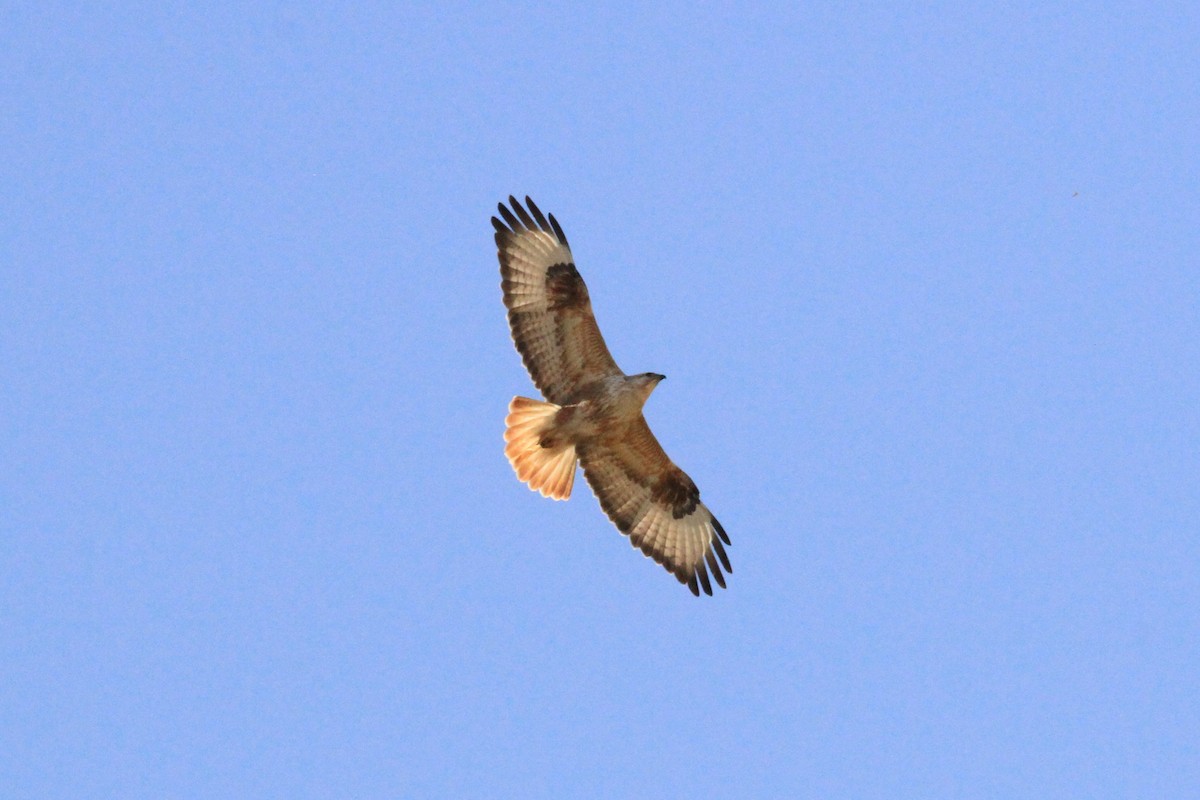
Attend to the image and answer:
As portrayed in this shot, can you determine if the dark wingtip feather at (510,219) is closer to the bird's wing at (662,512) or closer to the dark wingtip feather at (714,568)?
the bird's wing at (662,512)

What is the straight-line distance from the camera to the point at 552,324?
12680 mm

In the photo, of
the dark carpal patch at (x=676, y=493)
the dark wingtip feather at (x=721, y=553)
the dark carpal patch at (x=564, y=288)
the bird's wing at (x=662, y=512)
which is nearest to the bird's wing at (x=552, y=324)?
the dark carpal patch at (x=564, y=288)

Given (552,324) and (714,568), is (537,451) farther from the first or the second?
(714,568)

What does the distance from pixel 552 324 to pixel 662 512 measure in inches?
79.0

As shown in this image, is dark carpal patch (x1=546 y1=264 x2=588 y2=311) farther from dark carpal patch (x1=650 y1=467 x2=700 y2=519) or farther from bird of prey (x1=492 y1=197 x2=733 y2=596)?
dark carpal patch (x1=650 y1=467 x2=700 y2=519)

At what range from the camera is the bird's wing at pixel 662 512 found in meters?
13.3

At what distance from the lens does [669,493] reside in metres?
13.5

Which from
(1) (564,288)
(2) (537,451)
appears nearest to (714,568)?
(2) (537,451)

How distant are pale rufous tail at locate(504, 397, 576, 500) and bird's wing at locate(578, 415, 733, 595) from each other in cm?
43

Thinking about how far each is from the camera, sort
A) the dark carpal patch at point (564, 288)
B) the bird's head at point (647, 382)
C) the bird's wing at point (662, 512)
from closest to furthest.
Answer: the bird's head at point (647, 382) → the dark carpal patch at point (564, 288) → the bird's wing at point (662, 512)

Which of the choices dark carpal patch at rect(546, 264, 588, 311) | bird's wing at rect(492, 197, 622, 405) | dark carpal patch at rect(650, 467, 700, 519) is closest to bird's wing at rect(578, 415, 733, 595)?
dark carpal patch at rect(650, 467, 700, 519)

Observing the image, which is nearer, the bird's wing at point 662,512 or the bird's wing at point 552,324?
the bird's wing at point 552,324

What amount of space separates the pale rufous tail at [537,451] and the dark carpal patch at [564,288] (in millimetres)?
815

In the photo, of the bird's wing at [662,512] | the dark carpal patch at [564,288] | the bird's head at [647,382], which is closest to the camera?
the bird's head at [647,382]
